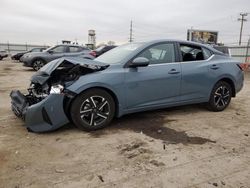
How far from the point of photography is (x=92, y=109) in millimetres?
4695

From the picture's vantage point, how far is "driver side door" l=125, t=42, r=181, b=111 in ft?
16.5

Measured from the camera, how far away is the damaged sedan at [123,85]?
4547 mm

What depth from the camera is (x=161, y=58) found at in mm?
5461

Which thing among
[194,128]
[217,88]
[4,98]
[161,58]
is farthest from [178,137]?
[4,98]

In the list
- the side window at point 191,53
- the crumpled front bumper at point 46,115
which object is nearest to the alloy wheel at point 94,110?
the crumpled front bumper at point 46,115

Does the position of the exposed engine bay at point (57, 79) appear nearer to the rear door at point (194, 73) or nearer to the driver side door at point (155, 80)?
the driver side door at point (155, 80)

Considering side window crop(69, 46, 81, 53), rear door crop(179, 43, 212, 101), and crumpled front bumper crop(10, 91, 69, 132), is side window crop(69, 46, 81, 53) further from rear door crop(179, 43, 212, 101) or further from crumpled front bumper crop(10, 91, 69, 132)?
crumpled front bumper crop(10, 91, 69, 132)

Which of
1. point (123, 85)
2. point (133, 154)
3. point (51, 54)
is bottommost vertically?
point (133, 154)

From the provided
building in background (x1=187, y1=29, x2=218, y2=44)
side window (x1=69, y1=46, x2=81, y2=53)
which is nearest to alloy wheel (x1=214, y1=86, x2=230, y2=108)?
side window (x1=69, y1=46, x2=81, y2=53)

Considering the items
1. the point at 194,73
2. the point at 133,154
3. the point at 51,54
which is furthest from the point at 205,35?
the point at 133,154

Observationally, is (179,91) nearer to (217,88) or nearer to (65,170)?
(217,88)

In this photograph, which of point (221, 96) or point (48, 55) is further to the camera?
point (48, 55)

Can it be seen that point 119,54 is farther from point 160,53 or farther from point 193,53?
point 193,53

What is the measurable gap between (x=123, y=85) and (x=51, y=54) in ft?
37.1
